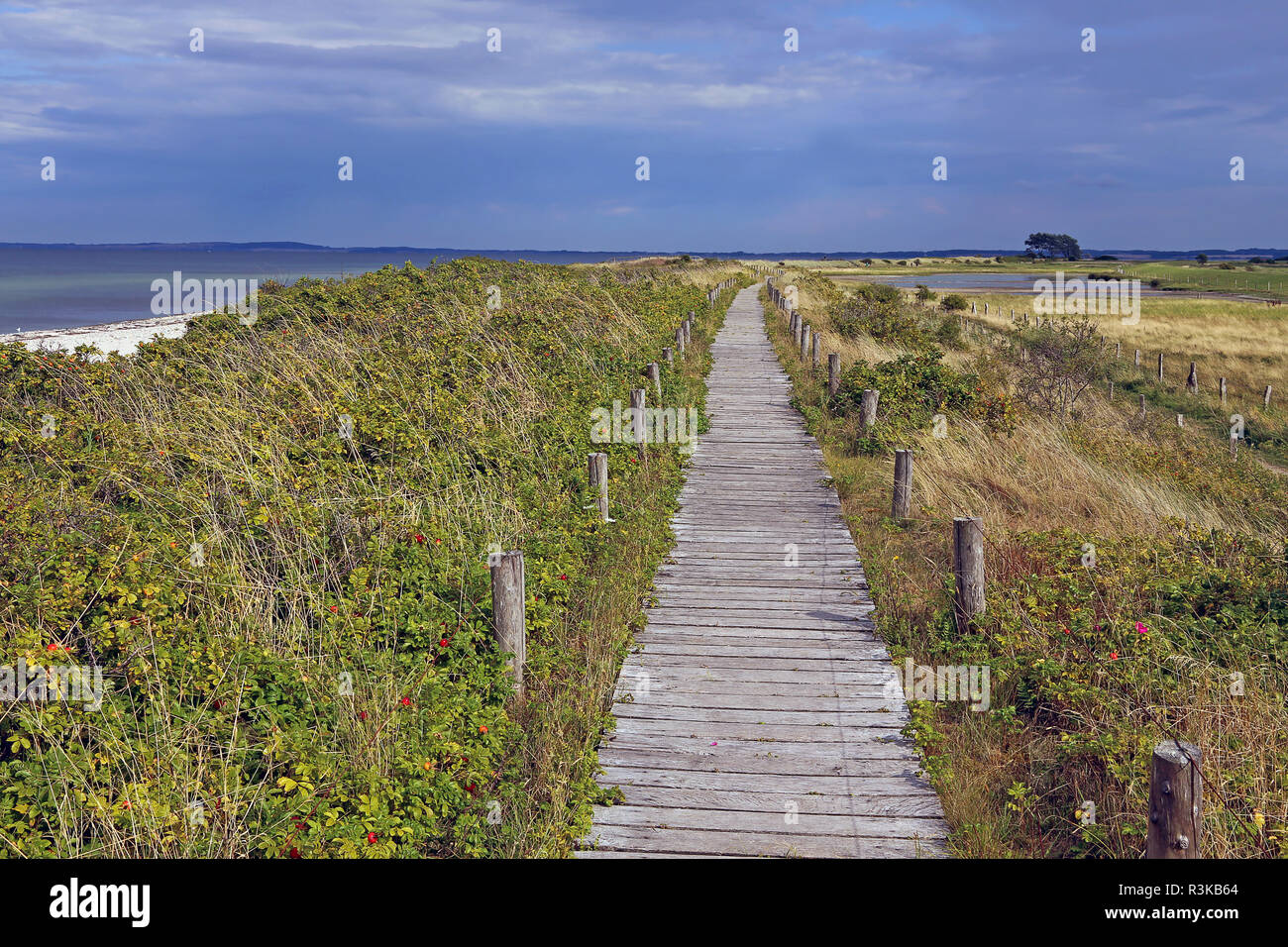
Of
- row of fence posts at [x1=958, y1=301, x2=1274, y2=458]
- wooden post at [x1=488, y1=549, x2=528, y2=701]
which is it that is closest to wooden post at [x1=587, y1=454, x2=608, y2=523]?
wooden post at [x1=488, y1=549, x2=528, y2=701]

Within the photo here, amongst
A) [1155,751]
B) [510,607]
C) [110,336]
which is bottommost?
[1155,751]

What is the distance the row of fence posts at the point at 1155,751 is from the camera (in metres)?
3.20

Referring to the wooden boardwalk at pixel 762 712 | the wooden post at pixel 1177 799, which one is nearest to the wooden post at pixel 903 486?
the wooden boardwalk at pixel 762 712

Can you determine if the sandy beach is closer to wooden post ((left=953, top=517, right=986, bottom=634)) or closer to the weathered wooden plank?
wooden post ((left=953, top=517, right=986, bottom=634))

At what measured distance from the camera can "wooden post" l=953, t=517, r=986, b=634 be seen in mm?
6457

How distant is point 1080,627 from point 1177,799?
9.93ft

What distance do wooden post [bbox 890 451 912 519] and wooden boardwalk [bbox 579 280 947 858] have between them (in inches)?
24.6

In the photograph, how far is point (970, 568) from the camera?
6477 millimetres

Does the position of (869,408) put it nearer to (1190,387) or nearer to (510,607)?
(510,607)

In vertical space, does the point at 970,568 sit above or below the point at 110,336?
below

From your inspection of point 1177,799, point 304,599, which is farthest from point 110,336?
point 1177,799

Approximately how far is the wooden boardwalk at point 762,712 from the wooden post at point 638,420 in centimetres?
156

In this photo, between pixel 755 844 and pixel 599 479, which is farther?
pixel 599 479
